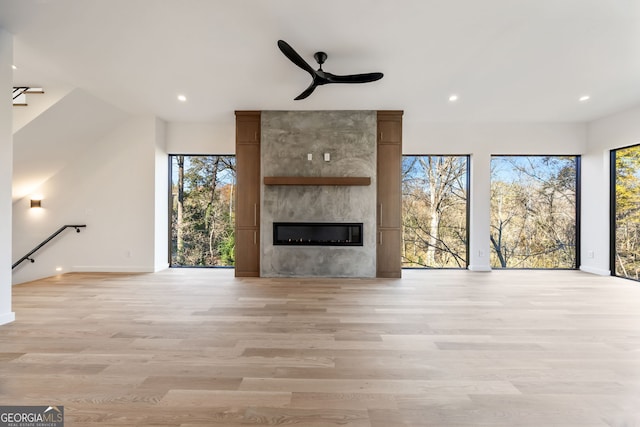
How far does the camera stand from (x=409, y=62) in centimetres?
332

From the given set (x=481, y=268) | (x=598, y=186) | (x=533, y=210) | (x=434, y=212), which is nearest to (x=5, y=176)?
(x=434, y=212)

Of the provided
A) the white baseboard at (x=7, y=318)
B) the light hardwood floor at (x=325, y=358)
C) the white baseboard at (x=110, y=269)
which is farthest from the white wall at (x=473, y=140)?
the white baseboard at (x=7, y=318)

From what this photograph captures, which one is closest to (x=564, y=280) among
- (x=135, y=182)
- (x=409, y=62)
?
(x=409, y=62)

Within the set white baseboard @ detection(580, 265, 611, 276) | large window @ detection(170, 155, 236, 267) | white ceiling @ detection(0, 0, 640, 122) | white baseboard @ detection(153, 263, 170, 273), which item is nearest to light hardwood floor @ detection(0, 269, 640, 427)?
white baseboard @ detection(153, 263, 170, 273)

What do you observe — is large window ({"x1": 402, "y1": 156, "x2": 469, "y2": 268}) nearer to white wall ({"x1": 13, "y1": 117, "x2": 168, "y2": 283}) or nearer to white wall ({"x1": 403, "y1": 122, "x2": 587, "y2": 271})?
white wall ({"x1": 403, "y1": 122, "x2": 587, "y2": 271})

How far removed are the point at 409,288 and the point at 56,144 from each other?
5.98m

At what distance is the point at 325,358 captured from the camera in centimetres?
206

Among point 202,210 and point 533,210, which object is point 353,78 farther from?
point 533,210

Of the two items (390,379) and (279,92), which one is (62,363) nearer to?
(390,379)

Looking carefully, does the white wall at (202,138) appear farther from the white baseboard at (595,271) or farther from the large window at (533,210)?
the white baseboard at (595,271)

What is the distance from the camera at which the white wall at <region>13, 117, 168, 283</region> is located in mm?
5070
